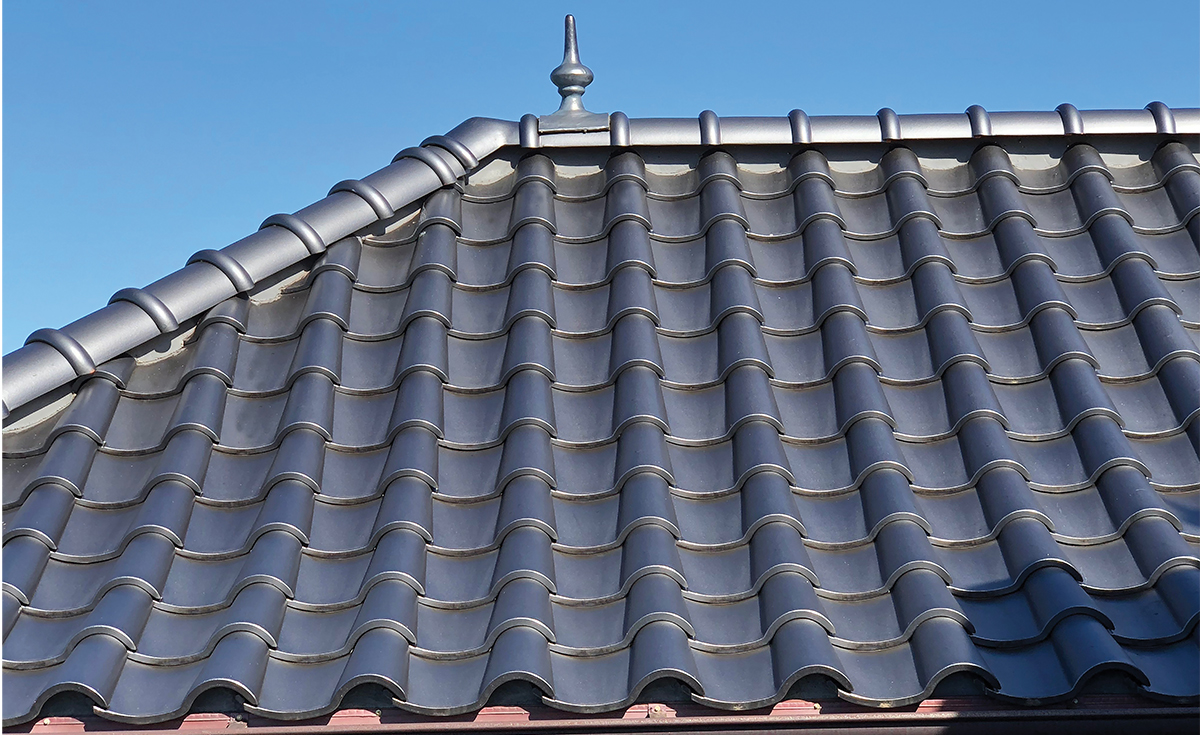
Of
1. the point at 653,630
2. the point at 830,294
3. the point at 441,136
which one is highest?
the point at 441,136

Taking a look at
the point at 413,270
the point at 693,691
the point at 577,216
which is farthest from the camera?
the point at 577,216

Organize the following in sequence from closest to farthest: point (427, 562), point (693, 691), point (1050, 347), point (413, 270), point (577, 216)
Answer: point (693, 691), point (427, 562), point (1050, 347), point (413, 270), point (577, 216)

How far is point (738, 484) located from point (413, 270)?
182 centimetres

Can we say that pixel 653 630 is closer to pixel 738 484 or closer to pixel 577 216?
pixel 738 484

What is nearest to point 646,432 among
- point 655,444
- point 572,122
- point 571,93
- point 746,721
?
point 655,444

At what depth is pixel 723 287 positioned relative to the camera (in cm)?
483

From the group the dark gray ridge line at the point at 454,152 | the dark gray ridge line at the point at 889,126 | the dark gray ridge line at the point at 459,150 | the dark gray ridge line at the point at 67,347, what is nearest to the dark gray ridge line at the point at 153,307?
the dark gray ridge line at the point at 454,152

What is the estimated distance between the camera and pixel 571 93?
243 inches

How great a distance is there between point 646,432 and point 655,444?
0.22 ft

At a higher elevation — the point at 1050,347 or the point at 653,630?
the point at 1050,347

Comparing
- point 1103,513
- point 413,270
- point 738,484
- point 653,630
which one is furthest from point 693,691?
point 413,270

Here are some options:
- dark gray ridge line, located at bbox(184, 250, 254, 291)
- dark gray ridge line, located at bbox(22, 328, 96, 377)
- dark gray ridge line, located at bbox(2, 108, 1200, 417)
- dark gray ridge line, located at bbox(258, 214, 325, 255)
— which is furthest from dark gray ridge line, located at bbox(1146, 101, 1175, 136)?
dark gray ridge line, located at bbox(22, 328, 96, 377)

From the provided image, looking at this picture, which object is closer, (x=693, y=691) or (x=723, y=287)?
(x=693, y=691)

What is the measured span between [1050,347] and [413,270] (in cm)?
259
